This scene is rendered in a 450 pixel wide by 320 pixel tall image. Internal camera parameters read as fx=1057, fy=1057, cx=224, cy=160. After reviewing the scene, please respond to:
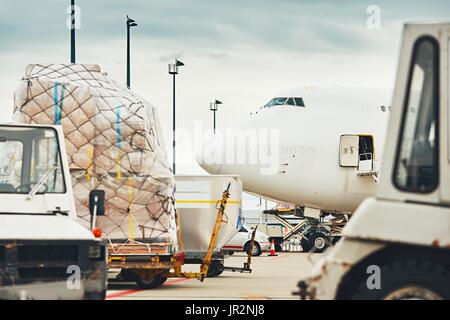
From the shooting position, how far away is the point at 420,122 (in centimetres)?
724

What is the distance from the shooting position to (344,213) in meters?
33.7

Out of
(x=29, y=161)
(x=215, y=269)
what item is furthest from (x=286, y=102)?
(x=29, y=161)

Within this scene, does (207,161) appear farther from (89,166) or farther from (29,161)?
(29,161)

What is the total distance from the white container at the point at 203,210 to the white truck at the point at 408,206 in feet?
45.0

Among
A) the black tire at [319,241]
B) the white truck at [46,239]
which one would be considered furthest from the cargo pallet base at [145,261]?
the black tire at [319,241]

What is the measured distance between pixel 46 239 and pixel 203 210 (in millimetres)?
11069

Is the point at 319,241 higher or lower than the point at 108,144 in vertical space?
lower

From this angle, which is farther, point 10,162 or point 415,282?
point 10,162

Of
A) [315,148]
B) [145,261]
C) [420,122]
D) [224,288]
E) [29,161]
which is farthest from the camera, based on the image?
[315,148]

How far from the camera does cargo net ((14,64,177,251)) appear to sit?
53.6 feet

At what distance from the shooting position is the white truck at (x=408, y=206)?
22.8 ft

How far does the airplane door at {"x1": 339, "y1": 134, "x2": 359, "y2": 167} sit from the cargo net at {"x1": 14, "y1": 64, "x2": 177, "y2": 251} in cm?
1432

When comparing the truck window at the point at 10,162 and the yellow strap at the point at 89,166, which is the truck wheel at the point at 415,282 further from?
the yellow strap at the point at 89,166
